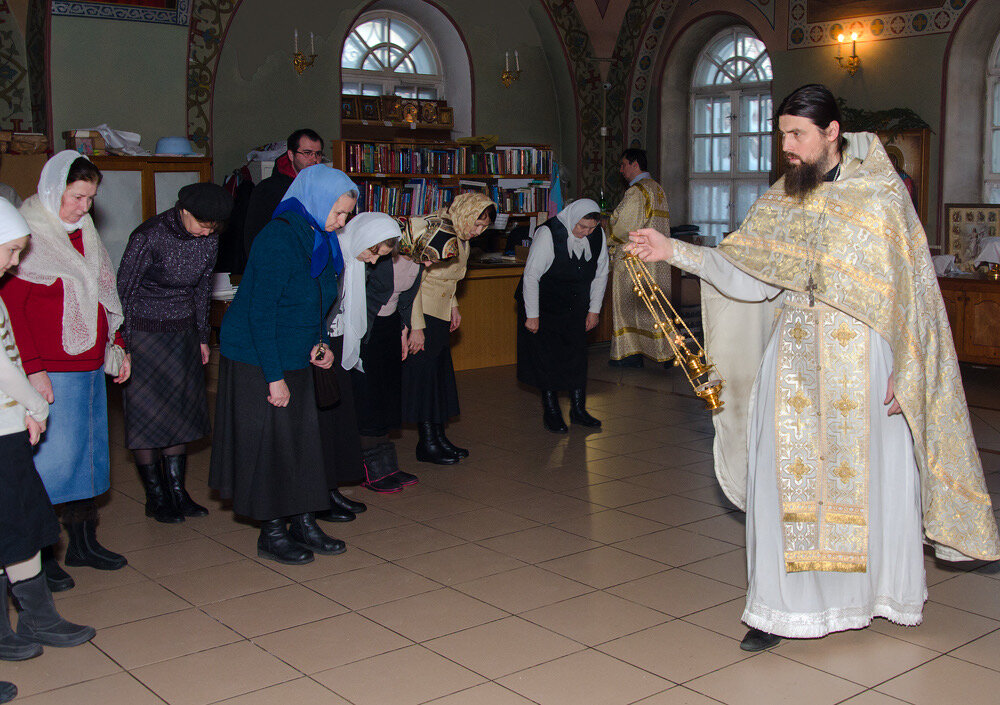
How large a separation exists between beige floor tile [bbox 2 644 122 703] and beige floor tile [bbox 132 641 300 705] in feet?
0.44

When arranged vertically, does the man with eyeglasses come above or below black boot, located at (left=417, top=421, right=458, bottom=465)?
above

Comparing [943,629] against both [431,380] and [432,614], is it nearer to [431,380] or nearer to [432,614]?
[432,614]

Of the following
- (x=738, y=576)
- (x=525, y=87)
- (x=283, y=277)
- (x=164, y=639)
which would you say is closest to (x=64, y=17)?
(x=525, y=87)

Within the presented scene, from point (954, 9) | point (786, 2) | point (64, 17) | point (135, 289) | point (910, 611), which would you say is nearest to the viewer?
point (910, 611)

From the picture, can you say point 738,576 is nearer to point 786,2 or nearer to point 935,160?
point 935,160

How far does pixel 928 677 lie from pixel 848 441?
73 cm

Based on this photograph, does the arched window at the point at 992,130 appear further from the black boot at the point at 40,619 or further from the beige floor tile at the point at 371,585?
the black boot at the point at 40,619

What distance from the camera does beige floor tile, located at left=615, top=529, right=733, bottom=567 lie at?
4172 mm

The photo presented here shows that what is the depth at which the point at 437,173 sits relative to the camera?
10242mm

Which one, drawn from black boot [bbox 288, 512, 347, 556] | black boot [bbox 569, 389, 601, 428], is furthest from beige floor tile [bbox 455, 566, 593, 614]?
black boot [bbox 569, 389, 601, 428]

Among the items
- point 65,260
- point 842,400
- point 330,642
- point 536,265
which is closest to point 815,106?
point 842,400

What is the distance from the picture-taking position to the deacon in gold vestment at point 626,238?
8.50 meters

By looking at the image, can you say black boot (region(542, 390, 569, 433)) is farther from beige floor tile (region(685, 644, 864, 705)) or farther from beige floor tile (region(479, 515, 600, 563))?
beige floor tile (region(685, 644, 864, 705))

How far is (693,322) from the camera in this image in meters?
11.3
